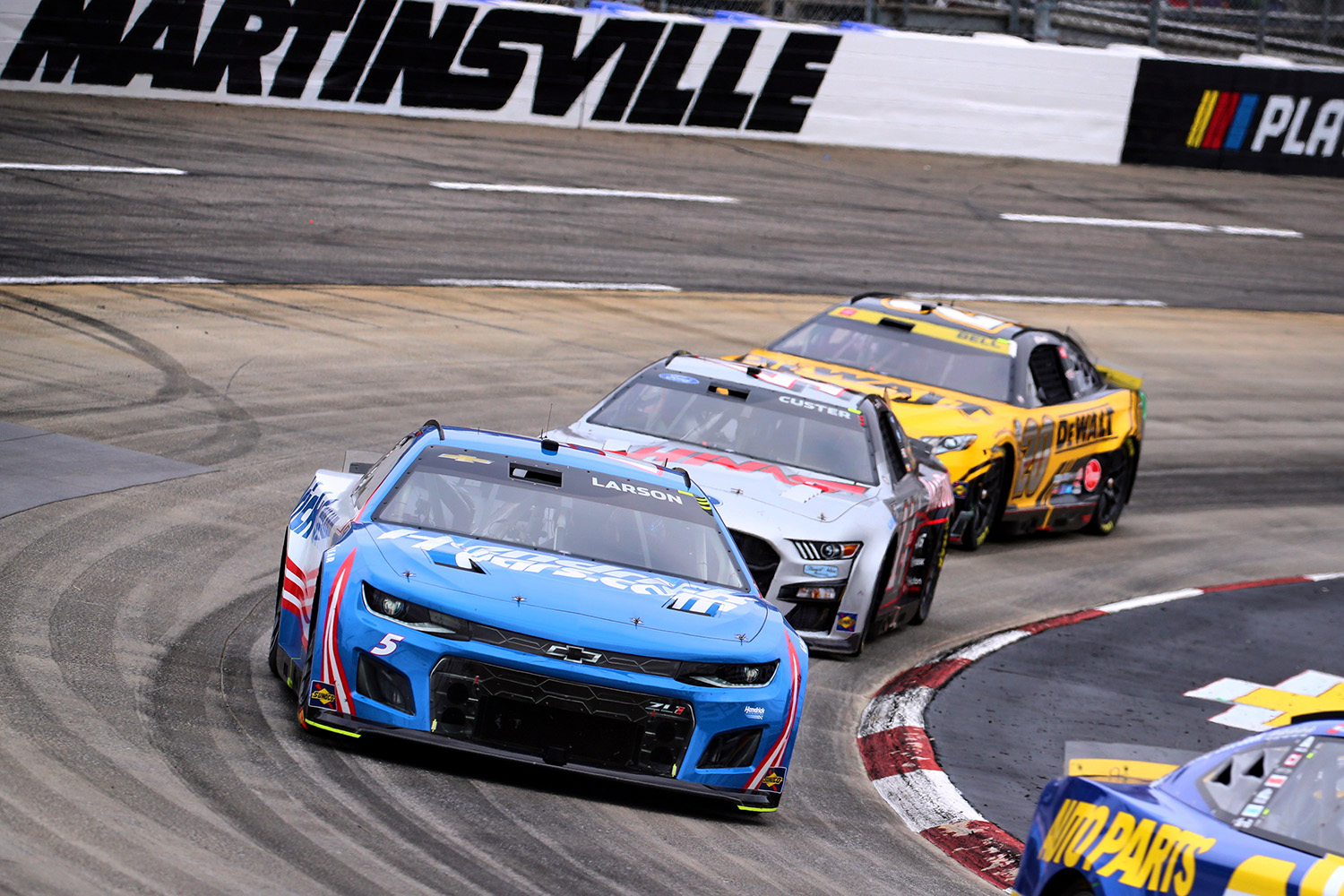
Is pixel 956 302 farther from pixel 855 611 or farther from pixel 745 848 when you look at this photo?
pixel 745 848

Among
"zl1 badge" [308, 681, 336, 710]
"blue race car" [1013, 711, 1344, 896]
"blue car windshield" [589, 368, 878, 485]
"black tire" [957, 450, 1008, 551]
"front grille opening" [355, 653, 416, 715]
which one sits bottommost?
"black tire" [957, 450, 1008, 551]

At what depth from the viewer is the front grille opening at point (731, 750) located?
6.58 metres

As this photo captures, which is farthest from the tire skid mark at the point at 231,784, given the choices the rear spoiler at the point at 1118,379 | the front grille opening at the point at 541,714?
the rear spoiler at the point at 1118,379

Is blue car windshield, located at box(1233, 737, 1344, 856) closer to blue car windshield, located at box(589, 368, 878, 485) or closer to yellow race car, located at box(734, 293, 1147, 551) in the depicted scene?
blue car windshield, located at box(589, 368, 878, 485)

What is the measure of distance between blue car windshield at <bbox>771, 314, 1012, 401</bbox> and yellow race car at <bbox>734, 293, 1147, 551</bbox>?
1 centimetres

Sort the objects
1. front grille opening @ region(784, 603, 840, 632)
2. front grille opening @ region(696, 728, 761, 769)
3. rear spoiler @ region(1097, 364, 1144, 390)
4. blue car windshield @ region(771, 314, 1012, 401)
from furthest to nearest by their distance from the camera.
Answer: rear spoiler @ region(1097, 364, 1144, 390), blue car windshield @ region(771, 314, 1012, 401), front grille opening @ region(784, 603, 840, 632), front grille opening @ region(696, 728, 761, 769)

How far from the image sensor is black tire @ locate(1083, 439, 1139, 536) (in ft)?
48.1

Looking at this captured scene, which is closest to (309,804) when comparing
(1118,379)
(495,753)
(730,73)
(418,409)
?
(495,753)

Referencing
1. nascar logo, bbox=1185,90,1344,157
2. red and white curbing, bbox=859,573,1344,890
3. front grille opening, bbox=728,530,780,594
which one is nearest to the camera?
red and white curbing, bbox=859,573,1344,890

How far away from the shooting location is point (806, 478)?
10258mm

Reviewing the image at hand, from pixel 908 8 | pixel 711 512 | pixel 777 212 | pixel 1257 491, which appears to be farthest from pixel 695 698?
pixel 908 8

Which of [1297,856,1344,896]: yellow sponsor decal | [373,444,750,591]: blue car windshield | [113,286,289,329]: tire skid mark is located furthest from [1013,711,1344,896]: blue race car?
[113,286,289,329]: tire skid mark

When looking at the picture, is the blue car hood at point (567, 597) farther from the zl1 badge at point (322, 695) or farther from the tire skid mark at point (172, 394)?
the tire skid mark at point (172, 394)

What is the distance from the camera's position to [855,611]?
982 centimetres
